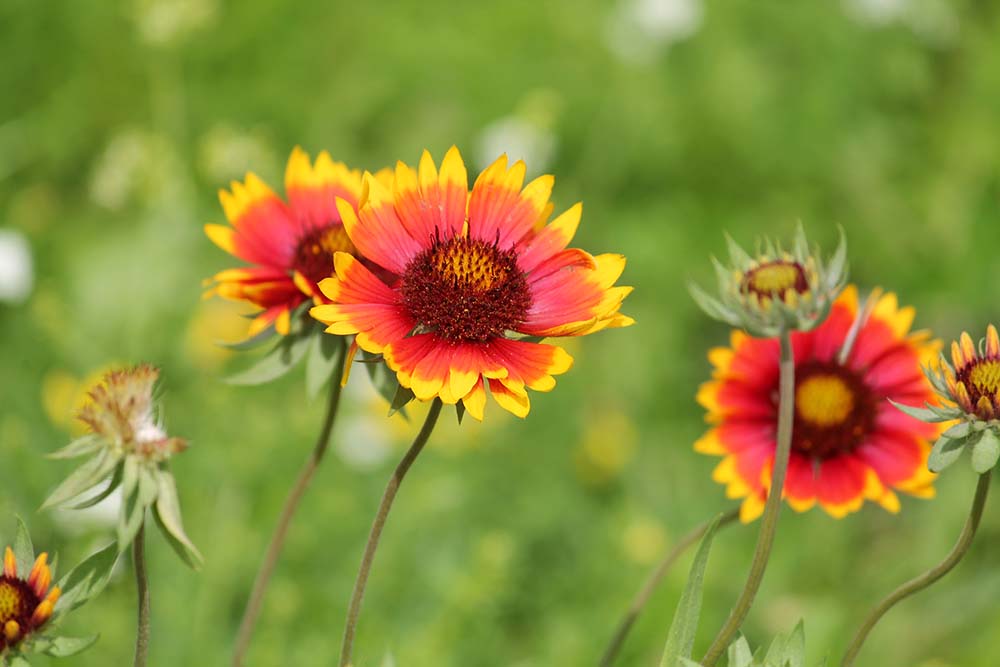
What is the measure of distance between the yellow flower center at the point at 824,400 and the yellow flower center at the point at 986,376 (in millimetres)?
335

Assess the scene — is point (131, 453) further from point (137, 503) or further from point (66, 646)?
point (66, 646)

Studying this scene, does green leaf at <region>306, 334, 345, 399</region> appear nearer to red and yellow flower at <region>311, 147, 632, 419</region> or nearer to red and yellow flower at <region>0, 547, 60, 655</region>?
red and yellow flower at <region>311, 147, 632, 419</region>

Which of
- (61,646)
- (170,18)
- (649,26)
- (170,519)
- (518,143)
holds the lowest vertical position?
(61,646)

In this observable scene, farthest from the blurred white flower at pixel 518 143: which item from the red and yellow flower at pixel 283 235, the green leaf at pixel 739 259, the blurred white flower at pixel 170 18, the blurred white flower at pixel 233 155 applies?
the green leaf at pixel 739 259

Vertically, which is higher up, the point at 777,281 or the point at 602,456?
the point at 602,456

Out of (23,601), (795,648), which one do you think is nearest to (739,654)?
(795,648)

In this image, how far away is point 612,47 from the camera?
12.6 ft

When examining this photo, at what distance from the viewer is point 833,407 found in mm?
1419

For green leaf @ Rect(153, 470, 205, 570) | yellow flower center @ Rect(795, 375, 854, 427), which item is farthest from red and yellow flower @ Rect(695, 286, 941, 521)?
green leaf @ Rect(153, 470, 205, 570)

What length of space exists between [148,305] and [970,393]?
8.03 ft

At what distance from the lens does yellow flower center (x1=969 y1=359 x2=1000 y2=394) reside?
1.05 metres

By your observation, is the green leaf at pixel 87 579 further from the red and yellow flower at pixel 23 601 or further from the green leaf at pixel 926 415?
the green leaf at pixel 926 415

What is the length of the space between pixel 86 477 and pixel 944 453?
30.9 inches

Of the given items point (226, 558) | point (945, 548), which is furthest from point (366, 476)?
point (945, 548)
